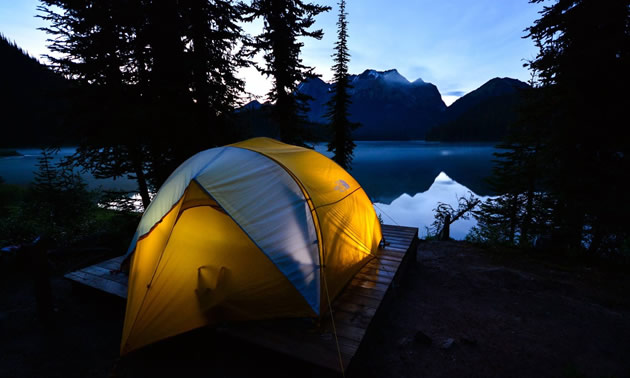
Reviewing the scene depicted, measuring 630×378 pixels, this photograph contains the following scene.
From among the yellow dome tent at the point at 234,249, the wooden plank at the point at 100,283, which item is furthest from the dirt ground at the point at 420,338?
the yellow dome tent at the point at 234,249

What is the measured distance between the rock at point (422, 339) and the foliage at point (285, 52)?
1069 cm

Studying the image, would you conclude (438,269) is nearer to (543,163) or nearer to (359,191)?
(359,191)

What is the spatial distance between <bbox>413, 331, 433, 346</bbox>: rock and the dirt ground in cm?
1

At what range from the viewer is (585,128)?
736 centimetres

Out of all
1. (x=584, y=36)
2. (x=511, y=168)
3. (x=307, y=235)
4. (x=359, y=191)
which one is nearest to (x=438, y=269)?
(x=359, y=191)

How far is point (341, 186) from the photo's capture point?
198 inches

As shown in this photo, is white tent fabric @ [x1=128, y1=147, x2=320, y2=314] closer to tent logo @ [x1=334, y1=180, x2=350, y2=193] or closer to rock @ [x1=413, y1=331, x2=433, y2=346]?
tent logo @ [x1=334, y1=180, x2=350, y2=193]

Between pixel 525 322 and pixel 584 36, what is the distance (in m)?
8.24

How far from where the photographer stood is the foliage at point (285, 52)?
38.2ft

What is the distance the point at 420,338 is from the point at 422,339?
1.2 inches

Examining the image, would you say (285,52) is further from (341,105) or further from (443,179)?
(443,179)

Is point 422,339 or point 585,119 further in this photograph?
point 585,119

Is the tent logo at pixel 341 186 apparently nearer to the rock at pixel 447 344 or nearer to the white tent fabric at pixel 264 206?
the white tent fabric at pixel 264 206

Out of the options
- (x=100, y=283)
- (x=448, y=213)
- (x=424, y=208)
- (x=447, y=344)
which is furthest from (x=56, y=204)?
(x=424, y=208)
